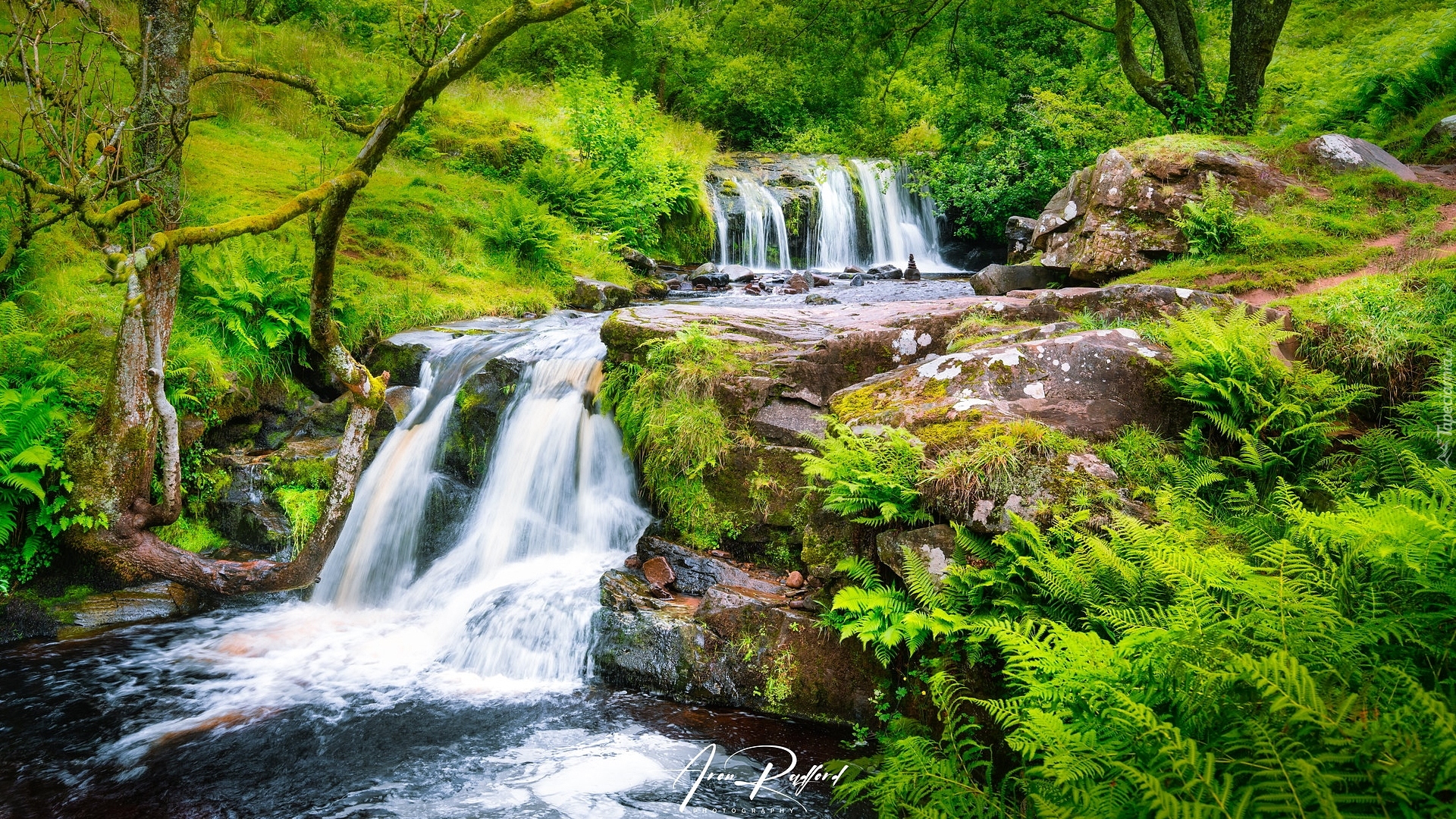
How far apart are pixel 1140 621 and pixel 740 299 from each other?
9850 millimetres

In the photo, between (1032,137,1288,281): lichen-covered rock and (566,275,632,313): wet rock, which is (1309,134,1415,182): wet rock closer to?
(1032,137,1288,281): lichen-covered rock

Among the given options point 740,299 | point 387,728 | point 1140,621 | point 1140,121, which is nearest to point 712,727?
point 387,728

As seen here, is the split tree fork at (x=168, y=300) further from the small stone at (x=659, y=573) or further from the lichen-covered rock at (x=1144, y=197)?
the lichen-covered rock at (x=1144, y=197)

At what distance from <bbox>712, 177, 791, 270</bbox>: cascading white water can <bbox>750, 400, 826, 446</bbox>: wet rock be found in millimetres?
10797

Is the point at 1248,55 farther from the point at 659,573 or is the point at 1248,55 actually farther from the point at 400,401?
the point at 400,401

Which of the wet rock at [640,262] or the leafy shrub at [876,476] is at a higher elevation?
the wet rock at [640,262]

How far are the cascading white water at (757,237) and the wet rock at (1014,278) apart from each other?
22.9 feet

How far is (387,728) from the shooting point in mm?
4961

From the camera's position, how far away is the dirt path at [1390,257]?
6.12m

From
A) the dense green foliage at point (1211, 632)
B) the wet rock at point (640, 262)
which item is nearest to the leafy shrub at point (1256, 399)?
the dense green foliage at point (1211, 632)

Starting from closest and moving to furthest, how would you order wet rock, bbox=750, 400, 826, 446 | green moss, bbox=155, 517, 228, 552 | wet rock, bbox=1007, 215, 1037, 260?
wet rock, bbox=750, 400, 826, 446 < green moss, bbox=155, 517, 228, 552 < wet rock, bbox=1007, 215, 1037, 260

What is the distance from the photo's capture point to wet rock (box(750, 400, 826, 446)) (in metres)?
6.39

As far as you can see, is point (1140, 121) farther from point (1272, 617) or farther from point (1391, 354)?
point (1272, 617)

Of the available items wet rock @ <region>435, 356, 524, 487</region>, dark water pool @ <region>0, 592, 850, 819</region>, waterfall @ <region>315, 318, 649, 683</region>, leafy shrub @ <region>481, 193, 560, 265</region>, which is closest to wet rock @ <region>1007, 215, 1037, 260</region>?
leafy shrub @ <region>481, 193, 560, 265</region>
